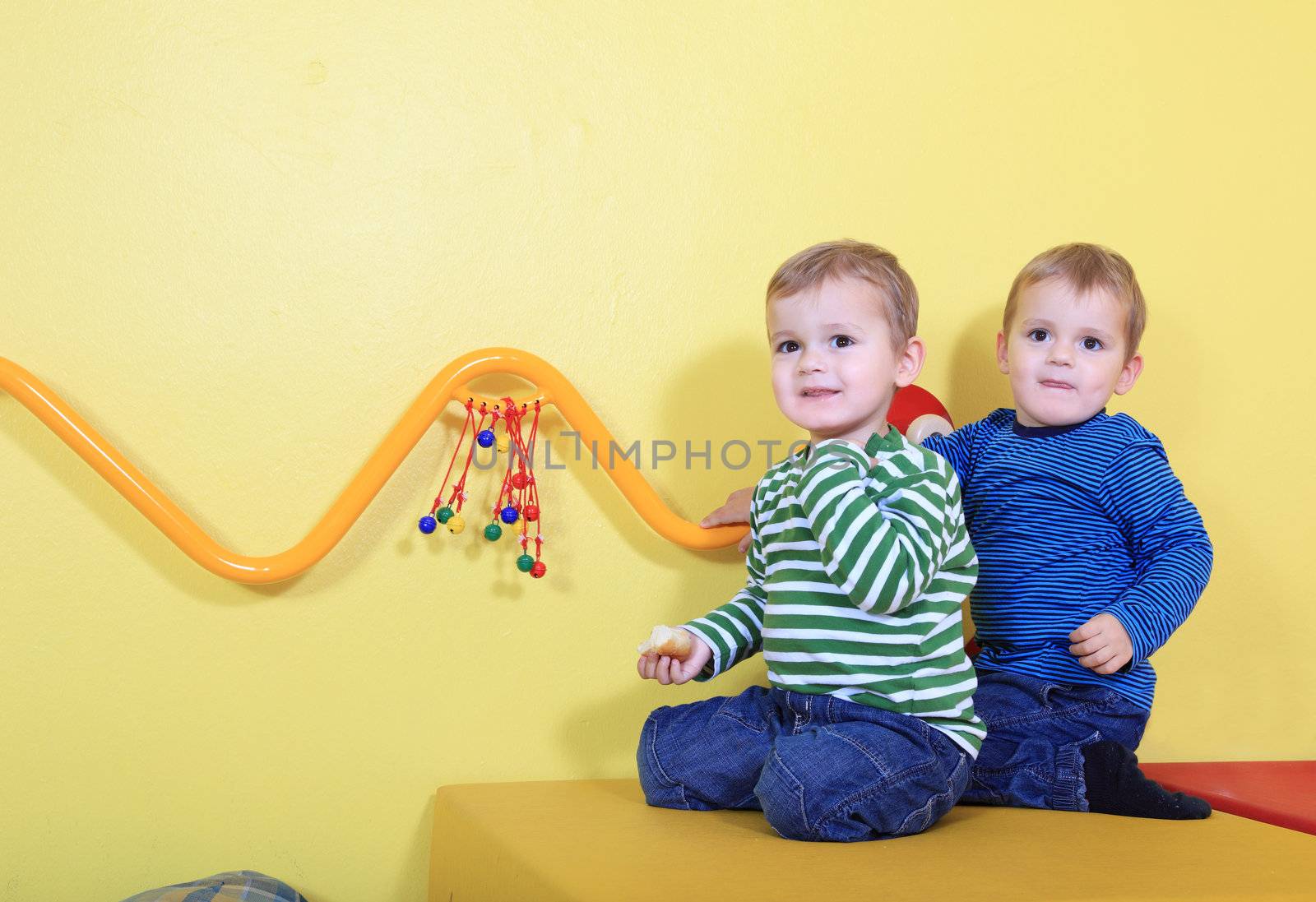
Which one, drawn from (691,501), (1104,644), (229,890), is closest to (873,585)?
(1104,644)

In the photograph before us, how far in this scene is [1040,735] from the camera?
1102mm

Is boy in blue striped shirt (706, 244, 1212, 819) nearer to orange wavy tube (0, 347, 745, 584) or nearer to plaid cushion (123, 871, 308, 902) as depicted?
orange wavy tube (0, 347, 745, 584)

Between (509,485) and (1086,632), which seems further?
(509,485)

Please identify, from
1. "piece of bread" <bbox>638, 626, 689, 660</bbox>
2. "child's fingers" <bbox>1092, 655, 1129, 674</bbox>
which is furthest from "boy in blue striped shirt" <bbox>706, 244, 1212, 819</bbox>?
"piece of bread" <bbox>638, 626, 689, 660</bbox>

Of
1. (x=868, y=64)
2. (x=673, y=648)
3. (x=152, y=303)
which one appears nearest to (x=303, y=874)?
(x=673, y=648)

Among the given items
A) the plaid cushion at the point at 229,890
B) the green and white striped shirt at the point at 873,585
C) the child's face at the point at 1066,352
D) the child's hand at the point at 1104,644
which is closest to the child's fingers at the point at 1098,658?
the child's hand at the point at 1104,644

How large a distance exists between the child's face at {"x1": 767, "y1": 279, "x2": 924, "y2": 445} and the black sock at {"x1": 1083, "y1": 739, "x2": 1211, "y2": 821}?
36 cm

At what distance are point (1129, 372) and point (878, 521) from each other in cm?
46

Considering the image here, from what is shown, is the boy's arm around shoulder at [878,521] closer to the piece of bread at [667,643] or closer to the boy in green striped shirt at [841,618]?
the boy in green striped shirt at [841,618]

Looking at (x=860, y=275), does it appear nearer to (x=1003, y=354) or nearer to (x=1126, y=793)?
(x=1003, y=354)

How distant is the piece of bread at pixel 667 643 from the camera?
0.99 m

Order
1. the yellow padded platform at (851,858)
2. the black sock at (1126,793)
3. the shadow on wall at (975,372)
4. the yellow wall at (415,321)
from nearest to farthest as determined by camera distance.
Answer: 1. the yellow padded platform at (851,858)
2. the black sock at (1126,793)
3. the yellow wall at (415,321)
4. the shadow on wall at (975,372)

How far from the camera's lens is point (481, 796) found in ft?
3.71

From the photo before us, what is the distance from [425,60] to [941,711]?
83 centimetres
